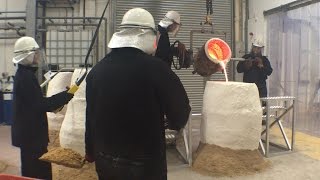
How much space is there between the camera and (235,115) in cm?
357

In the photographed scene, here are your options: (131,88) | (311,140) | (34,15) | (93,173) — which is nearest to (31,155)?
(93,173)

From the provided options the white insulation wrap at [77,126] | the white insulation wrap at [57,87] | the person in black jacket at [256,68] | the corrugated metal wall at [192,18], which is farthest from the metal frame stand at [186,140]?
the corrugated metal wall at [192,18]

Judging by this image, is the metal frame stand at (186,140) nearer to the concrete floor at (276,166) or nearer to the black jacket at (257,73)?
the concrete floor at (276,166)

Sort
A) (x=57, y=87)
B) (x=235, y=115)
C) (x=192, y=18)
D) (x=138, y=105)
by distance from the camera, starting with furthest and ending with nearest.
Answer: (x=192, y=18) < (x=57, y=87) < (x=235, y=115) < (x=138, y=105)

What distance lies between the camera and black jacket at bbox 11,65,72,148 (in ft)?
7.58

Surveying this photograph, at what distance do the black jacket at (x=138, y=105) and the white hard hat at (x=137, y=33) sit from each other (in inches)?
1.4

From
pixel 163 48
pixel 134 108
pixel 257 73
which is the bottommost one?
pixel 134 108

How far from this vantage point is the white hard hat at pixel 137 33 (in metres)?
1.64

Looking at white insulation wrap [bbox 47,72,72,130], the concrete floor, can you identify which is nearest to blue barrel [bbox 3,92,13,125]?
the concrete floor

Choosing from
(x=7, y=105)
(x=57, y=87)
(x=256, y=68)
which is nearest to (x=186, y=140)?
(x=256, y=68)

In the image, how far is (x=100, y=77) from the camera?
1.65 m

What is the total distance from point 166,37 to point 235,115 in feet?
3.60

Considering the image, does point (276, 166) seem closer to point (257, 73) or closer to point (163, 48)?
point (257, 73)

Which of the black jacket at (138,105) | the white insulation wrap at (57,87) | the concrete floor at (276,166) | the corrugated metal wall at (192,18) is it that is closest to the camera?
the black jacket at (138,105)
